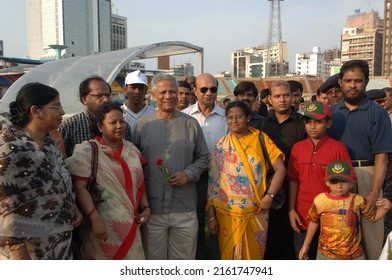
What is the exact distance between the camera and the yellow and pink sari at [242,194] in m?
2.63

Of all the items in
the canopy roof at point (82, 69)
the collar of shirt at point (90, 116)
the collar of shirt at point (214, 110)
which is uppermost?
the canopy roof at point (82, 69)

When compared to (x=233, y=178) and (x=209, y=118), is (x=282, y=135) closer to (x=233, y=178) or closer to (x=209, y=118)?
(x=233, y=178)

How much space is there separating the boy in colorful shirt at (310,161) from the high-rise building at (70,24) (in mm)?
13189

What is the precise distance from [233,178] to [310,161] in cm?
63

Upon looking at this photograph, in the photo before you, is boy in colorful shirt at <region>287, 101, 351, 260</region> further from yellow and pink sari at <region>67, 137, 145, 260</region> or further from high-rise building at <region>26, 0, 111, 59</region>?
high-rise building at <region>26, 0, 111, 59</region>

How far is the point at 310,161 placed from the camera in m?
2.62

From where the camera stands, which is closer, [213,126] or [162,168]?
[162,168]

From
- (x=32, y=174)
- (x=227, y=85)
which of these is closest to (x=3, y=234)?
(x=32, y=174)

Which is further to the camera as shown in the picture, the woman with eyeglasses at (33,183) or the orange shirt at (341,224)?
the orange shirt at (341,224)

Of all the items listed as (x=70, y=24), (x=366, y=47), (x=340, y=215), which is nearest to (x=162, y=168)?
(x=340, y=215)

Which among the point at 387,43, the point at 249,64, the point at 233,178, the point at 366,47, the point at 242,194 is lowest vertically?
the point at 242,194

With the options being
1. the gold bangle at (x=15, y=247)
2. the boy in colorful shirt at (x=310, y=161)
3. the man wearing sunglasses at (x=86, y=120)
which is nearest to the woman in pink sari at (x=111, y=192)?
the man wearing sunglasses at (x=86, y=120)

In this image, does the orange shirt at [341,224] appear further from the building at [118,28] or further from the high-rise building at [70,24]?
the high-rise building at [70,24]

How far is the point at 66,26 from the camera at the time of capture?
26469 mm
